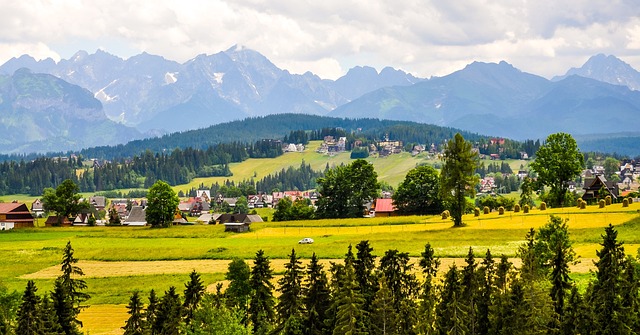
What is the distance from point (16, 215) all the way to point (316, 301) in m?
110

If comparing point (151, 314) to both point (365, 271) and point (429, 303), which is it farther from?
point (429, 303)

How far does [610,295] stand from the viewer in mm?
43750

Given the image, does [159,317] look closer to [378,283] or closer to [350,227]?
[378,283]

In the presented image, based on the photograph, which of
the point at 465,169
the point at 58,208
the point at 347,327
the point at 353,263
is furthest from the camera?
the point at 58,208

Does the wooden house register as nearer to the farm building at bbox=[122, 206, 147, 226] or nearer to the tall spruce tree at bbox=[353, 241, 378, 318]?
the farm building at bbox=[122, 206, 147, 226]

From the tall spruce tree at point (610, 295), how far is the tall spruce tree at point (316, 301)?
15954mm

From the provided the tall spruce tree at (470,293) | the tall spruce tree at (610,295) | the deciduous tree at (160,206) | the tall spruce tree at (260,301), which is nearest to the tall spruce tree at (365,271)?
the tall spruce tree at (470,293)

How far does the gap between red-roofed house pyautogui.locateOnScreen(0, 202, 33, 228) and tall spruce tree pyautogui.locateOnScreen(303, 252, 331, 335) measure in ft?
350

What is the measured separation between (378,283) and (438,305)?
14.4 feet

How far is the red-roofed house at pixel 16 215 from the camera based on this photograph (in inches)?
5536

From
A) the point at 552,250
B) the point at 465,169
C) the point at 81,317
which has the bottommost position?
the point at 81,317

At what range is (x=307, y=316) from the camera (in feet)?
154

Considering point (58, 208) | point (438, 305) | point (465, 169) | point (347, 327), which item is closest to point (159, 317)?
point (347, 327)

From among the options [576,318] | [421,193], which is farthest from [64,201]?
[576,318]
